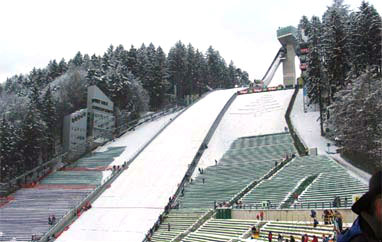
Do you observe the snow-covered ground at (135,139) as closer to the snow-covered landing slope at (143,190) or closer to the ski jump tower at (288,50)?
the snow-covered landing slope at (143,190)

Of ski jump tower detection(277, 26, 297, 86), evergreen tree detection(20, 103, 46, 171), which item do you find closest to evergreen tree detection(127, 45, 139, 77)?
ski jump tower detection(277, 26, 297, 86)

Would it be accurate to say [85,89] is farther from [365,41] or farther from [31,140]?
[365,41]

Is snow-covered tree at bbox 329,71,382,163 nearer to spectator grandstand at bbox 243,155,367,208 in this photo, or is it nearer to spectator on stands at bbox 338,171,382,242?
spectator grandstand at bbox 243,155,367,208

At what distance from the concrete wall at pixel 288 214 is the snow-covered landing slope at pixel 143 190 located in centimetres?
684

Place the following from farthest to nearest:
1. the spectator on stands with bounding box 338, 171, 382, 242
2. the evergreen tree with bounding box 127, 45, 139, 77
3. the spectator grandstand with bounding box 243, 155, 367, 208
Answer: the evergreen tree with bounding box 127, 45, 139, 77, the spectator grandstand with bounding box 243, 155, 367, 208, the spectator on stands with bounding box 338, 171, 382, 242

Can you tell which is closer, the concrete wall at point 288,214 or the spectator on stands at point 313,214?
the concrete wall at point 288,214

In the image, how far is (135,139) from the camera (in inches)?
2044

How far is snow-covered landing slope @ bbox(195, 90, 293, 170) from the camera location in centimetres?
4525

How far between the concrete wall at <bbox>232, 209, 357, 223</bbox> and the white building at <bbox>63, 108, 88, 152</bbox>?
92.0 ft

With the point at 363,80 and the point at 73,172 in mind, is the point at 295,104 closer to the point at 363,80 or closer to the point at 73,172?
the point at 363,80

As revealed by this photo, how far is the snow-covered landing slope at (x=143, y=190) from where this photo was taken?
97.1ft

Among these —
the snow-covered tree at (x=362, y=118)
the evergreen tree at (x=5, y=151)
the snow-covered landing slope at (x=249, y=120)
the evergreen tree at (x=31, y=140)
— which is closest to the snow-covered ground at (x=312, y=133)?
the snow-covered tree at (x=362, y=118)

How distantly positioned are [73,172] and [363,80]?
28.0 meters

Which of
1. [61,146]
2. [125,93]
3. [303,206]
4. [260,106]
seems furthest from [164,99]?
[303,206]
